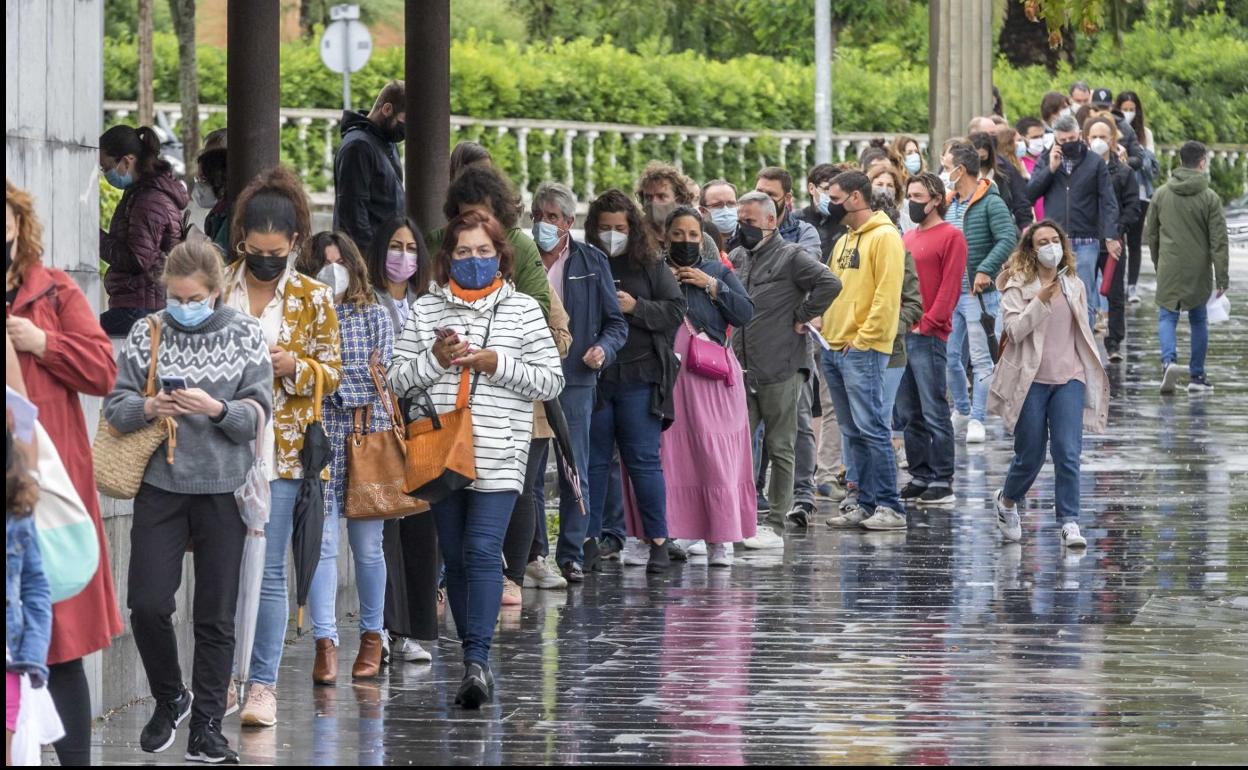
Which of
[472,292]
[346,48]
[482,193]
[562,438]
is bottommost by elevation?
[562,438]

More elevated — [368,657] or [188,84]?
[188,84]

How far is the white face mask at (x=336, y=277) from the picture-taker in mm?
8969

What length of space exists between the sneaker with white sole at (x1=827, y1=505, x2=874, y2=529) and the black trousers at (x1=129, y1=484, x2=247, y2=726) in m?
6.39

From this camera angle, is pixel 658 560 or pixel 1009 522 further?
pixel 1009 522

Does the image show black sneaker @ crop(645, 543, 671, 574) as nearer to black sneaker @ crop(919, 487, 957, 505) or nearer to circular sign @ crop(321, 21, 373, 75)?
black sneaker @ crop(919, 487, 957, 505)

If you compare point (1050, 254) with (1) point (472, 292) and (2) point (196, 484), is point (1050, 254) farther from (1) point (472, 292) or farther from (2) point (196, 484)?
(2) point (196, 484)

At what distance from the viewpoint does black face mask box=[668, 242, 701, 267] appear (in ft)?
39.5

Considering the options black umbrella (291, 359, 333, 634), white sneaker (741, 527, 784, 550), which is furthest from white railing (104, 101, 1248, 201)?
black umbrella (291, 359, 333, 634)

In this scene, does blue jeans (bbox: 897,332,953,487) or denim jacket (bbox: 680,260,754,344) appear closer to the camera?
denim jacket (bbox: 680,260,754,344)

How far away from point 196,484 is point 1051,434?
21.0 feet

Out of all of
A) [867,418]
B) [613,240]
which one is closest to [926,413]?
[867,418]

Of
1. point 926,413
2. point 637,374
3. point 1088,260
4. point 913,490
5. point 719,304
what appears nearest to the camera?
point 637,374

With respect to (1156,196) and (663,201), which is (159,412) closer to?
(663,201)

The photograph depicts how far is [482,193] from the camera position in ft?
31.4
